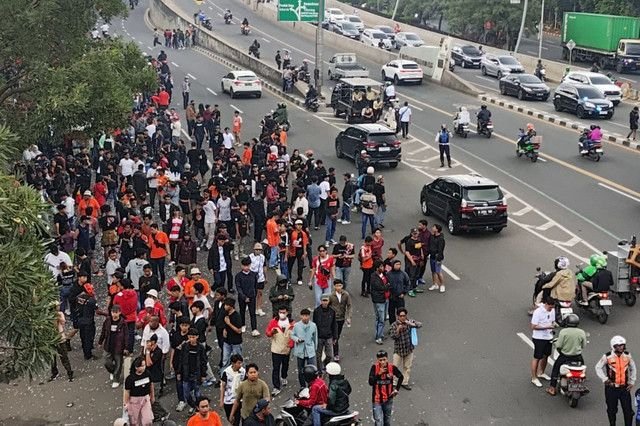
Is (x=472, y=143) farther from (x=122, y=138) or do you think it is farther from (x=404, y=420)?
(x=404, y=420)

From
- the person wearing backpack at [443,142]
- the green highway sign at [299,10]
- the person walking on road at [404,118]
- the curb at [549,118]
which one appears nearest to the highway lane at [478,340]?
the person wearing backpack at [443,142]

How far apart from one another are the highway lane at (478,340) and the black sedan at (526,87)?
70.3 ft

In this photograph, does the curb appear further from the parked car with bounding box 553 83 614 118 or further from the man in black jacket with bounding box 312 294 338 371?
the man in black jacket with bounding box 312 294 338 371

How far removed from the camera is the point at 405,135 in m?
35.5

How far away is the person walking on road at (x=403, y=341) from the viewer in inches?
523

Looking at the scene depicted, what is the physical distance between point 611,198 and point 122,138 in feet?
51.1

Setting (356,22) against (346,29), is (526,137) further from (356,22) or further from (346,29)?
(356,22)

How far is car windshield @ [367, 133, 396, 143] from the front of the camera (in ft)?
96.2

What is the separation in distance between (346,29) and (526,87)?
30.1 meters

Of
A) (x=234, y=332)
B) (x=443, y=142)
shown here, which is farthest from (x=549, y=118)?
(x=234, y=332)

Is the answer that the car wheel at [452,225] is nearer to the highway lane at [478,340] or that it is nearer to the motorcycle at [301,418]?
the highway lane at [478,340]

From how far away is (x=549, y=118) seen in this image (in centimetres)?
3881

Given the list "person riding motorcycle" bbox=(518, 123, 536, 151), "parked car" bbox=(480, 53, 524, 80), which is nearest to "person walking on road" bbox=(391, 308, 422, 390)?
"person riding motorcycle" bbox=(518, 123, 536, 151)

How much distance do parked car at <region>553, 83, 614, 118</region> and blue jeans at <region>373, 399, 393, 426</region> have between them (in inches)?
1170
